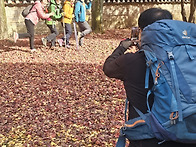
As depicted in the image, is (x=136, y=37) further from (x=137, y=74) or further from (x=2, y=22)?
(x=2, y=22)

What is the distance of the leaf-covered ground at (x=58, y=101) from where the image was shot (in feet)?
13.6

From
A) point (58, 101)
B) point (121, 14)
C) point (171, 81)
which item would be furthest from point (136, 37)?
point (121, 14)

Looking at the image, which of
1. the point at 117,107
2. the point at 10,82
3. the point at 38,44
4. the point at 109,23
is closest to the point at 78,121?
the point at 117,107

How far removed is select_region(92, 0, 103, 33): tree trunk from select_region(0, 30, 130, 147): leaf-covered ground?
11.6 ft

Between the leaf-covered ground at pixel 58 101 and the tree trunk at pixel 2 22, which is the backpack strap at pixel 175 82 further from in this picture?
the tree trunk at pixel 2 22

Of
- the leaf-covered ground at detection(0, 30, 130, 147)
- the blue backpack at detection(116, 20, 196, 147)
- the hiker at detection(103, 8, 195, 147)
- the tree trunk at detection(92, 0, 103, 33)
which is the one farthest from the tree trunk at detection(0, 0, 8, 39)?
the blue backpack at detection(116, 20, 196, 147)

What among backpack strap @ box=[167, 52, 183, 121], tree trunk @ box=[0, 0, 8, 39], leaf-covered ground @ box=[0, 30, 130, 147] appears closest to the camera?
backpack strap @ box=[167, 52, 183, 121]

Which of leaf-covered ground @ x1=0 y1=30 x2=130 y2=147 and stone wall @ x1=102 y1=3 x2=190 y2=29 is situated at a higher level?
stone wall @ x1=102 y1=3 x2=190 y2=29

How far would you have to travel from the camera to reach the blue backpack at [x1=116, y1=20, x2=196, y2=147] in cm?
161

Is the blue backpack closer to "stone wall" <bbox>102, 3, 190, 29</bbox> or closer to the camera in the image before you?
the camera

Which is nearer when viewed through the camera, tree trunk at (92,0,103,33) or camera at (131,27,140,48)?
camera at (131,27,140,48)

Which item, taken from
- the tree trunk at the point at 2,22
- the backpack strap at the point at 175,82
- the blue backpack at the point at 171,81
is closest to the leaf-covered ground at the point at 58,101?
the blue backpack at the point at 171,81

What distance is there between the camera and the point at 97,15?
11914 millimetres

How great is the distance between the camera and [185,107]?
1605 millimetres
